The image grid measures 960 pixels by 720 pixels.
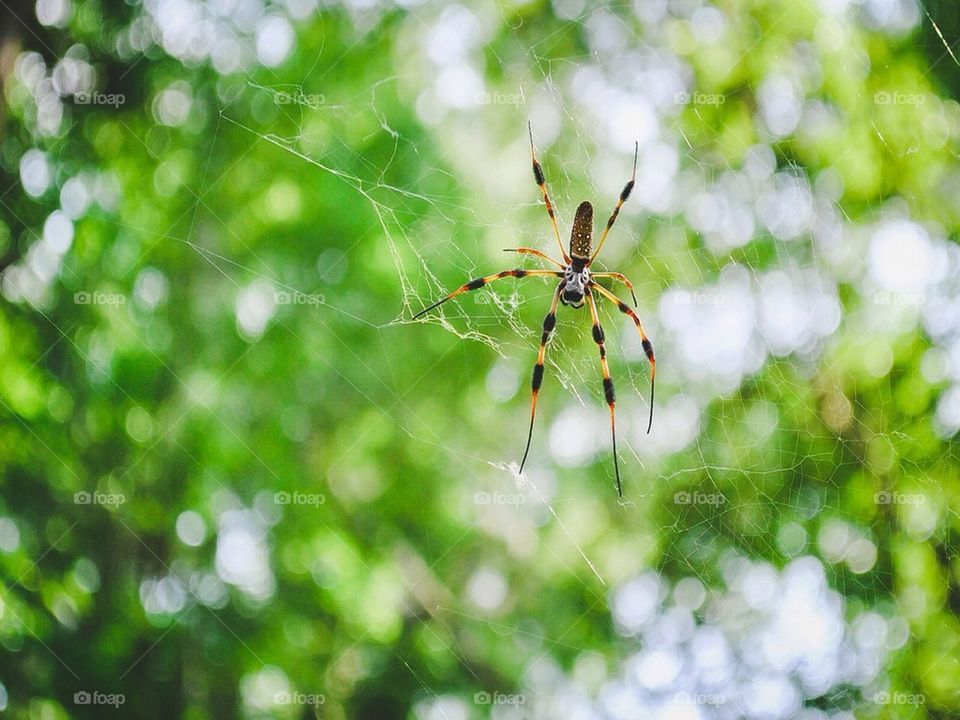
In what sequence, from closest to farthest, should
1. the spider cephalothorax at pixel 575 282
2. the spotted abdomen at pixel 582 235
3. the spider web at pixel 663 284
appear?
the spotted abdomen at pixel 582 235
the spider cephalothorax at pixel 575 282
the spider web at pixel 663 284

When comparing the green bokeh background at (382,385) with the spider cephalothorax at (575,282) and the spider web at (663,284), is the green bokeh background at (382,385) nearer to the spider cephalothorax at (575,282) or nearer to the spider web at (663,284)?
the spider web at (663,284)

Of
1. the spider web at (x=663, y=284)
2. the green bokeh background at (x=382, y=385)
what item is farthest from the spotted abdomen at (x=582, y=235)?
the green bokeh background at (x=382, y=385)

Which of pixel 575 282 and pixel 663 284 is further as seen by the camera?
pixel 663 284

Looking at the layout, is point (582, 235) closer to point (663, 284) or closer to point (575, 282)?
point (575, 282)

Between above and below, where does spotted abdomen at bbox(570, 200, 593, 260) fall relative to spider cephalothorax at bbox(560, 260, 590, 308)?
above

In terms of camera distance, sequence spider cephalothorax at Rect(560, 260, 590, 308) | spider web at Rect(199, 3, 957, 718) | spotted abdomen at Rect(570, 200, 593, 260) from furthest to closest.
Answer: spider web at Rect(199, 3, 957, 718) → spider cephalothorax at Rect(560, 260, 590, 308) → spotted abdomen at Rect(570, 200, 593, 260)

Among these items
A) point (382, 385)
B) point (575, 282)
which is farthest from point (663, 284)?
point (382, 385)

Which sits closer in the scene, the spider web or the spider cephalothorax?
the spider cephalothorax

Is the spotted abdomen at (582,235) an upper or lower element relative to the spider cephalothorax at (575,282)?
upper

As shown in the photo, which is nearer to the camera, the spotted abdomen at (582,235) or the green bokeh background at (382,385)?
the spotted abdomen at (582,235)

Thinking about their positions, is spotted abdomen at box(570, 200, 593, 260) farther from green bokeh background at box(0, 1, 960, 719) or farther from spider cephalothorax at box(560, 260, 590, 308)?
green bokeh background at box(0, 1, 960, 719)

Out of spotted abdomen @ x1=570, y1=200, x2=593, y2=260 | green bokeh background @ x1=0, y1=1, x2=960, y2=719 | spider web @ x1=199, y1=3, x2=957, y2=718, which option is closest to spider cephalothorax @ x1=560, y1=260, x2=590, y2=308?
spotted abdomen @ x1=570, y1=200, x2=593, y2=260

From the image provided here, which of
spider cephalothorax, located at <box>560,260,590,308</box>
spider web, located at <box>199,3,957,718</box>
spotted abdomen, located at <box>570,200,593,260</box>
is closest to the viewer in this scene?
spotted abdomen, located at <box>570,200,593,260</box>

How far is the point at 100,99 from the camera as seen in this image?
12.9ft
